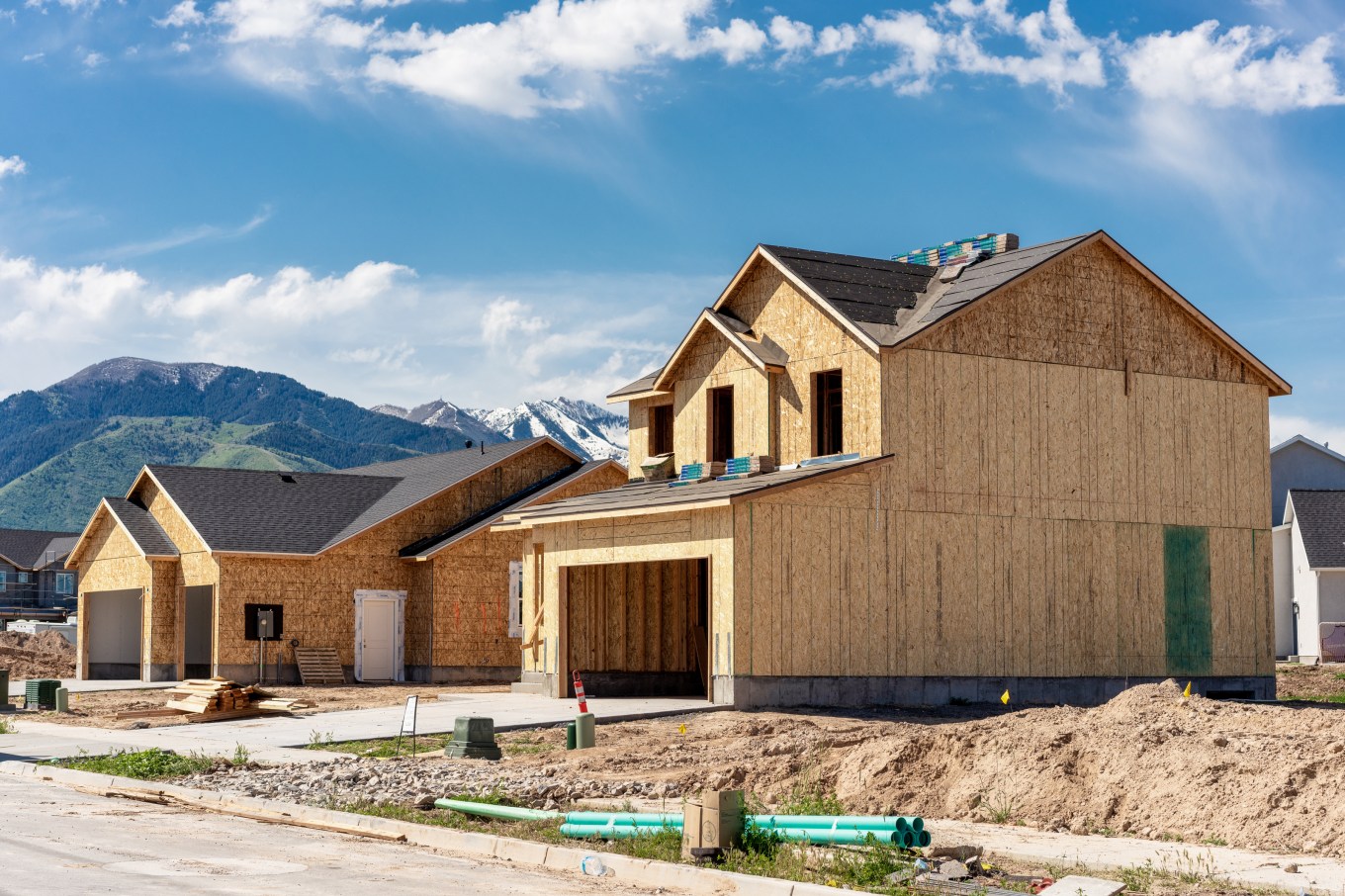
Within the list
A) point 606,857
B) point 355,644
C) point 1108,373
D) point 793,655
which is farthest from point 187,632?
point 606,857

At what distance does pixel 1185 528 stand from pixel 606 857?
76.1 ft

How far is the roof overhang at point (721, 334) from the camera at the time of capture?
31.1 metres

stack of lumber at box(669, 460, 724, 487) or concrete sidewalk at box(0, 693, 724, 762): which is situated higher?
stack of lumber at box(669, 460, 724, 487)

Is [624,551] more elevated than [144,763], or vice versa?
[624,551]

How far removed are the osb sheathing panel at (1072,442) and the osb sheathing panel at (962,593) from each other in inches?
17.0

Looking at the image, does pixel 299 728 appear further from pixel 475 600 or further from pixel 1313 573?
pixel 1313 573

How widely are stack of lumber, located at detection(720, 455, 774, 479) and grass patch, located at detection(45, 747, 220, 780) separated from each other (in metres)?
12.5

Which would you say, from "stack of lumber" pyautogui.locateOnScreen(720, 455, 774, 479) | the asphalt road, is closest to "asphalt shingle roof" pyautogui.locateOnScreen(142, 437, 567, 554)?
"stack of lumber" pyautogui.locateOnScreen(720, 455, 774, 479)

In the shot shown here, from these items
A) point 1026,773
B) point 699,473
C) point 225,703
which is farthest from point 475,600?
point 1026,773

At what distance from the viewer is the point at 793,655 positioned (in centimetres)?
2773

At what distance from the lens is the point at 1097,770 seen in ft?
48.6

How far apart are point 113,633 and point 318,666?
38.0 ft

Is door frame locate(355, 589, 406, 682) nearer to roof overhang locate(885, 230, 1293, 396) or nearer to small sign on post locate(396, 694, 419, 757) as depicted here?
roof overhang locate(885, 230, 1293, 396)

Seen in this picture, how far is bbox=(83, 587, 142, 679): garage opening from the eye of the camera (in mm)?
47188
